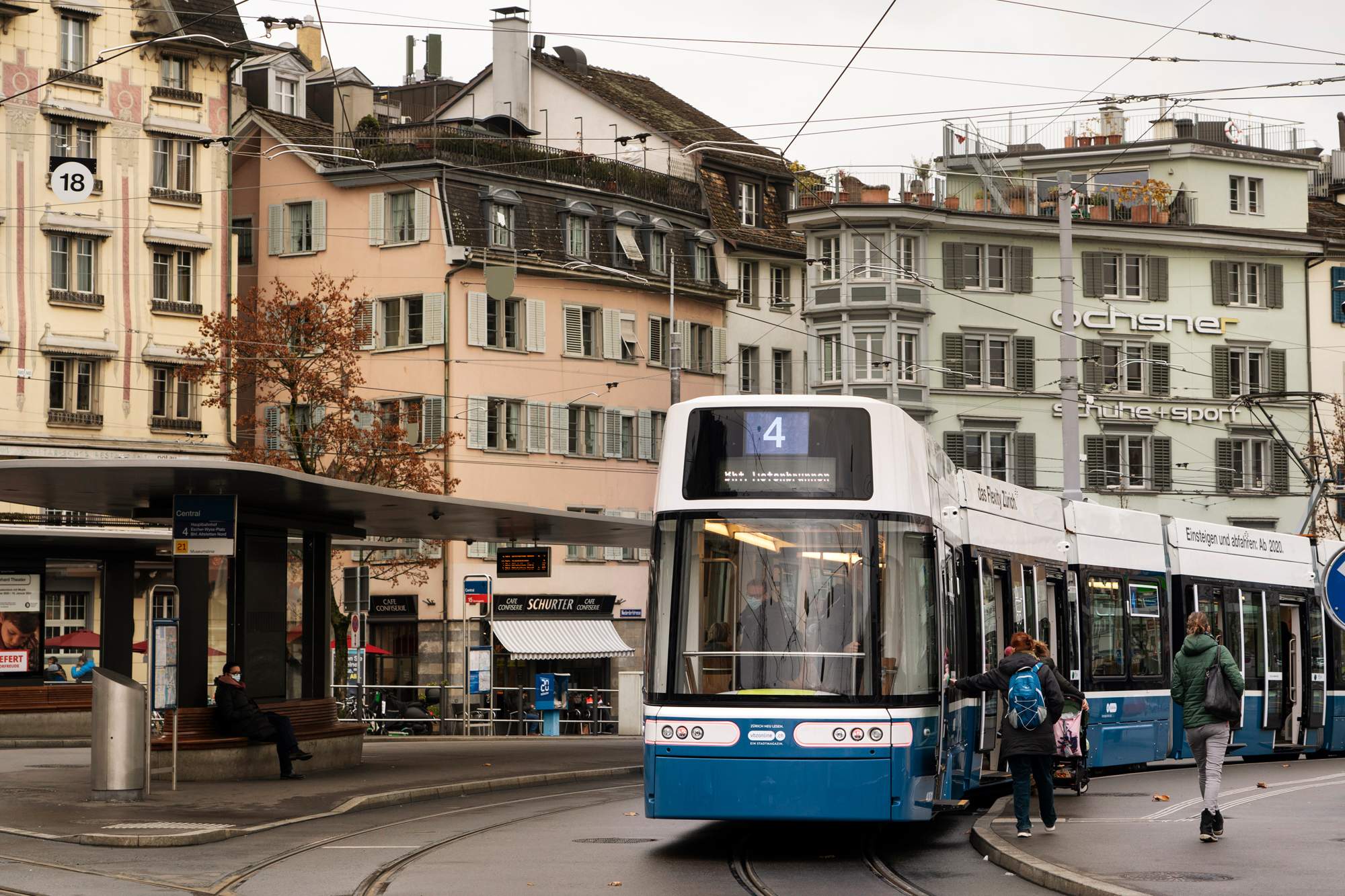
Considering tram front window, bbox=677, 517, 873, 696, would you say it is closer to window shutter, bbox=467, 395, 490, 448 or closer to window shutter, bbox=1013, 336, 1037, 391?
window shutter, bbox=467, 395, 490, 448

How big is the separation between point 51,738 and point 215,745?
1356 centimetres

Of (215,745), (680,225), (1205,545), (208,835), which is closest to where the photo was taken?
(208,835)

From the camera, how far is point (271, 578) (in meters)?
25.5

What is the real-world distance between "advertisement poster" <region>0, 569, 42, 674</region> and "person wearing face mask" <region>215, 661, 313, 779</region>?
41.8 feet

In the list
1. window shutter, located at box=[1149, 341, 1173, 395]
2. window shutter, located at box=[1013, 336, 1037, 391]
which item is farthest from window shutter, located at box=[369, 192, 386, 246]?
window shutter, located at box=[1149, 341, 1173, 395]

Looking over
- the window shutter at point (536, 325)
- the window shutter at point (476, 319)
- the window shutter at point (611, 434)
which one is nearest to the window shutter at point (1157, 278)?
the window shutter at point (611, 434)

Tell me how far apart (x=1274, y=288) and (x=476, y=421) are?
28485mm

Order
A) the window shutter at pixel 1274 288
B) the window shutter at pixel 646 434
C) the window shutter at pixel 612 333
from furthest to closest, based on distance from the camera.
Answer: the window shutter at pixel 1274 288
the window shutter at pixel 646 434
the window shutter at pixel 612 333

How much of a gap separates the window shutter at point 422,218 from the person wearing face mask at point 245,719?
36427 millimetres

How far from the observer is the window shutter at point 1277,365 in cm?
7131

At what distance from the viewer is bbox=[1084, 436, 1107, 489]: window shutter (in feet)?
222

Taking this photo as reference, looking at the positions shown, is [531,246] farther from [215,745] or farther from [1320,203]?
[215,745]

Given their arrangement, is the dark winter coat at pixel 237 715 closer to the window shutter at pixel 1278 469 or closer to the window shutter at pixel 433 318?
the window shutter at pixel 433 318

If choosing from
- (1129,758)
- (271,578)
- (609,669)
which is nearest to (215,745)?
(271,578)
